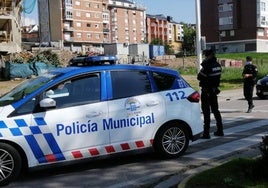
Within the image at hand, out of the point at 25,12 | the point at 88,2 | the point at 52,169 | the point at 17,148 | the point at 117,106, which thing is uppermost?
the point at 88,2

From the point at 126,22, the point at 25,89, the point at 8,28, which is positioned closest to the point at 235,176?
the point at 25,89

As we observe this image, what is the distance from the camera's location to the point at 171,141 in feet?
24.6

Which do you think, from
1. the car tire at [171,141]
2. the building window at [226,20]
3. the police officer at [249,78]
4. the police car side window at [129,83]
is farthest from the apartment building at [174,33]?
the police car side window at [129,83]

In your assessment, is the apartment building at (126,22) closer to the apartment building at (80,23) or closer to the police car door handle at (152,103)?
the apartment building at (80,23)

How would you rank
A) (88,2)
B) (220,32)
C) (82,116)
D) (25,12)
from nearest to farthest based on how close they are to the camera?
(82,116) → (25,12) → (220,32) → (88,2)

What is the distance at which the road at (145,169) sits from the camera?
6219 millimetres

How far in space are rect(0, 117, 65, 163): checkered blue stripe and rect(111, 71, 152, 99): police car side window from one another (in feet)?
3.86

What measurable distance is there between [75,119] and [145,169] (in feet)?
4.24

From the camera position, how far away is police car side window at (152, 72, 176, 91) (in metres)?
7.52

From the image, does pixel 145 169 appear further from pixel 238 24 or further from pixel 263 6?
pixel 263 6

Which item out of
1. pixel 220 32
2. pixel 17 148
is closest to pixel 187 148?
pixel 17 148

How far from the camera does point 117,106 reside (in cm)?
693

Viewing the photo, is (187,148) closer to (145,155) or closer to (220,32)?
(145,155)

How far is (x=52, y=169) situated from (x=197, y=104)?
8.57 feet
